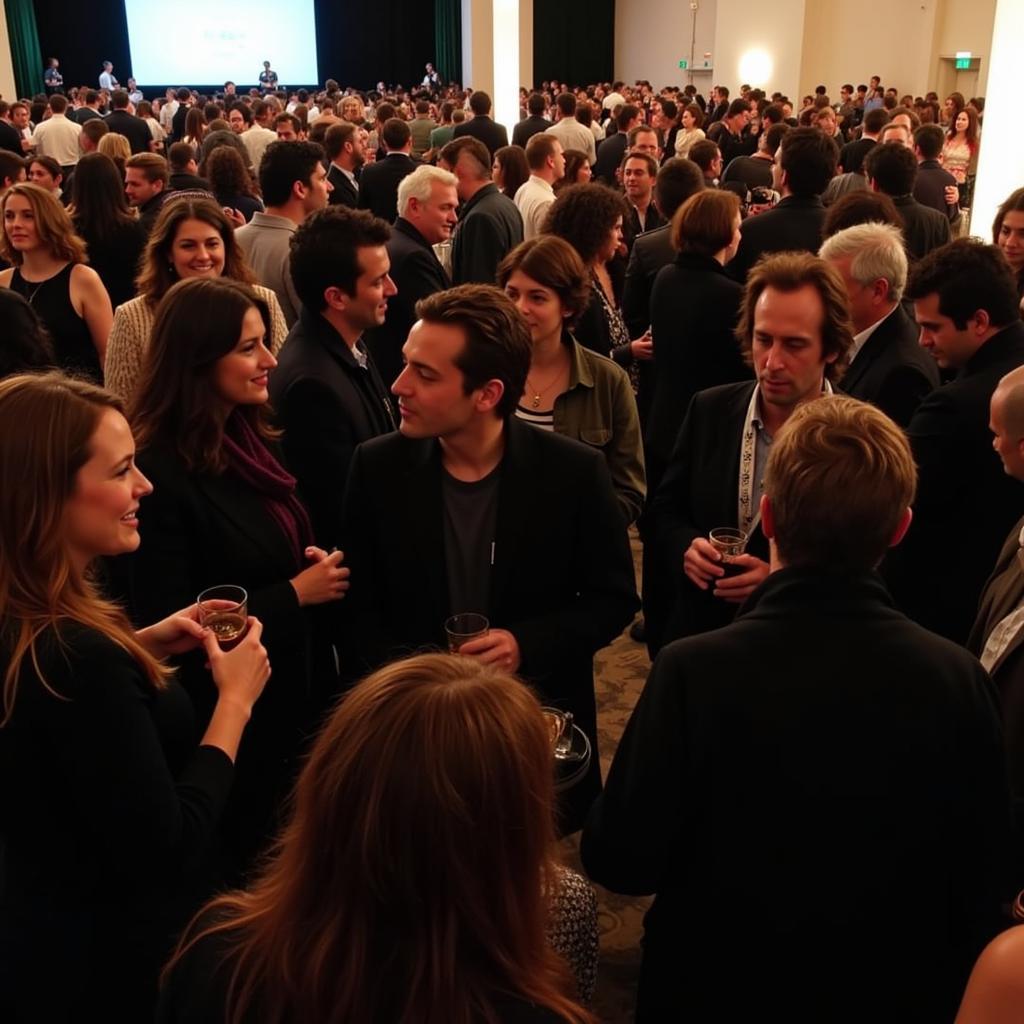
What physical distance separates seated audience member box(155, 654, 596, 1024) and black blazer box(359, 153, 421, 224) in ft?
21.2

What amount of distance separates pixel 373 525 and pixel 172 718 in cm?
66

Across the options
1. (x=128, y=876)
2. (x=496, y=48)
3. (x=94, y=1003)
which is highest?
(x=496, y=48)

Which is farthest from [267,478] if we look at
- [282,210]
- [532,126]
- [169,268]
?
[532,126]

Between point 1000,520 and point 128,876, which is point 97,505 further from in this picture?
point 1000,520

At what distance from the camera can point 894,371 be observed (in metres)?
3.01

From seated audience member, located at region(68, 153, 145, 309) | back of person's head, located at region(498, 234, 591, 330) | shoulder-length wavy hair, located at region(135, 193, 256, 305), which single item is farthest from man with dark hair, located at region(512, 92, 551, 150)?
back of person's head, located at region(498, 234, 591, 330)

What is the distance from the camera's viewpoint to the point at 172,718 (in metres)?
1.69

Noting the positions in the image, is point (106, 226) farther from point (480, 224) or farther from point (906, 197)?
point (906, 197)

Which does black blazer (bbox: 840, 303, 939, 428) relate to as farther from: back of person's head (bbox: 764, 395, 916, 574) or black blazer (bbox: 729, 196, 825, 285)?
black blazer (bbox: 729, 196, 825, 285)

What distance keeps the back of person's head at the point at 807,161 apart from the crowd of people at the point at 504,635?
2.27 feet

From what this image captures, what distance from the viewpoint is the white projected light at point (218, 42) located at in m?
22.6

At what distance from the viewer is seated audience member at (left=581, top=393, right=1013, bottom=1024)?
1.38 m

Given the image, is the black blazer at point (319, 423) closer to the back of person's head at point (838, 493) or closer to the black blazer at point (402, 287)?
the back of person's head at point (838, 493)

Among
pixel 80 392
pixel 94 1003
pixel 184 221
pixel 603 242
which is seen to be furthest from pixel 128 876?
pixel 603 242
